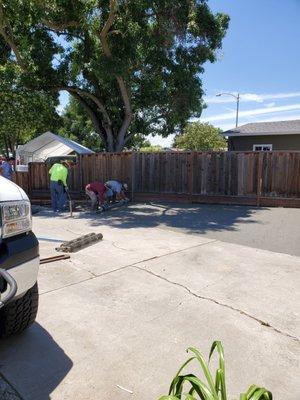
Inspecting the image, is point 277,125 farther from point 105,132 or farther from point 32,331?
point 32,331

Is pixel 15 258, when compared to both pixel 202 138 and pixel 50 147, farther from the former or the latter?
pixel 202 138

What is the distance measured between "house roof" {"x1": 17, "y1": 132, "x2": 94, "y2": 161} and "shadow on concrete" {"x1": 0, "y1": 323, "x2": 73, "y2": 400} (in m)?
18.2

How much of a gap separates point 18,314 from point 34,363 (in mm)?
456

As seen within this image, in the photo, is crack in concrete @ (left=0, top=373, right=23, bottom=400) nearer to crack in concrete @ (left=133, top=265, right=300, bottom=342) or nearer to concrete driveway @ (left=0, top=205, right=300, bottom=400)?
concrete driveway @ (left=0, top=205, right=300, bottom=400)

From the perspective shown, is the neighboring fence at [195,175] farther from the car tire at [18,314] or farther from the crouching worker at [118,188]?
the car tire at [18,314]

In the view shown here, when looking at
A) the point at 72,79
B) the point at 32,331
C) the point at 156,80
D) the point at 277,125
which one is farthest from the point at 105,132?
the point at 32,331

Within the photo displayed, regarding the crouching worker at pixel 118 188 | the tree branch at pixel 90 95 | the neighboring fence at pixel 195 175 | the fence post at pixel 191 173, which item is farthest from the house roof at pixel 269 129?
the crouching worker at pixel 118 188

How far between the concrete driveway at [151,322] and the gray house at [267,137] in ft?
44.1

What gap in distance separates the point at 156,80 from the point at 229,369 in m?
13.8

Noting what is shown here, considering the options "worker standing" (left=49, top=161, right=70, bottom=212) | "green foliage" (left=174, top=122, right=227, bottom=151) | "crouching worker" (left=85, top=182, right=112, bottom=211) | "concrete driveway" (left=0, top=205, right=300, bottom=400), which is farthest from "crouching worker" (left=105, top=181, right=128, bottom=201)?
"green foliage" (left=174, top=122, right=227, bottom=151)

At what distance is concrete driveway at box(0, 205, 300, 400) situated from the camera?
3006mm

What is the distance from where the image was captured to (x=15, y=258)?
2971 mm

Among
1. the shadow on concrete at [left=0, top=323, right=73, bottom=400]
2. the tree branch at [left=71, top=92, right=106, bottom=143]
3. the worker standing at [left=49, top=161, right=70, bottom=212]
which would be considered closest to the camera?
the shadow on concrete at [left=0, top=323, right=73, bottom=400]

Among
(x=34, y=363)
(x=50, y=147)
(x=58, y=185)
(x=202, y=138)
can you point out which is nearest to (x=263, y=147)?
(x=58, y=185)
